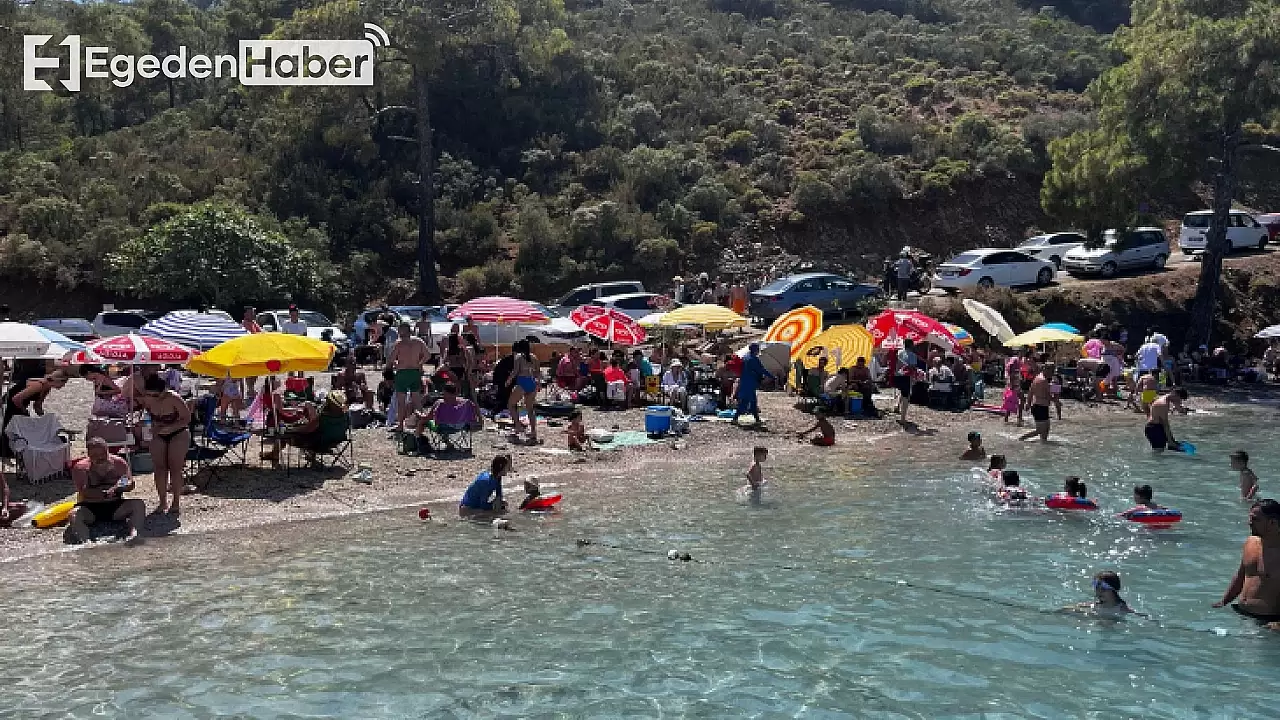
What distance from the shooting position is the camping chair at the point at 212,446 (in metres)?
15.8

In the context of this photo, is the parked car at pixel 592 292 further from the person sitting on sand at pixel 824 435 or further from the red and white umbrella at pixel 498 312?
the person sitting on sand at pixel 824 435

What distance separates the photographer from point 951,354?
26.2 m

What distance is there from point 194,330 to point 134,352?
1645mm

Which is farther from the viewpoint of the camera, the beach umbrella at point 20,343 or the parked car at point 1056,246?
the parked car at point 1056,246

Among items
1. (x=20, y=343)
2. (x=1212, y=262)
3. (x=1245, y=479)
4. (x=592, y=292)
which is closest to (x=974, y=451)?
(x=1245, y=479)

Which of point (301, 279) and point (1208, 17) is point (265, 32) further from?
point (1208, 17)

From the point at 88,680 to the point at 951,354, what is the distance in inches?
792

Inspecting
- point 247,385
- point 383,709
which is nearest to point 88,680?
point 383,709

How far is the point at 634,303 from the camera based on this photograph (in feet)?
103

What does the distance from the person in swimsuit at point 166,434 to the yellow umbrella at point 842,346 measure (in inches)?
541

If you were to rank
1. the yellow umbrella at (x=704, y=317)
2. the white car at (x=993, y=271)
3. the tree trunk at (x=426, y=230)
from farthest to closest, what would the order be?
the tree trunk at (x=426, y=230)
the white car at (x=993, y=271)
the yellow umbrella at (x=704, y=317)

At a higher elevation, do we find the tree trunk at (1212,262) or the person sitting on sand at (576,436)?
the tree trunk at (1212,262)

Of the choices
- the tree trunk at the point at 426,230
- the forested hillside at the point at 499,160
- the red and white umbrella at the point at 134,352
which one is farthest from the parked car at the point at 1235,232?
the red and white umbrella at the point at 134,352

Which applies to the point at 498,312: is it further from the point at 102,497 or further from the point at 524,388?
the point at 102,497
